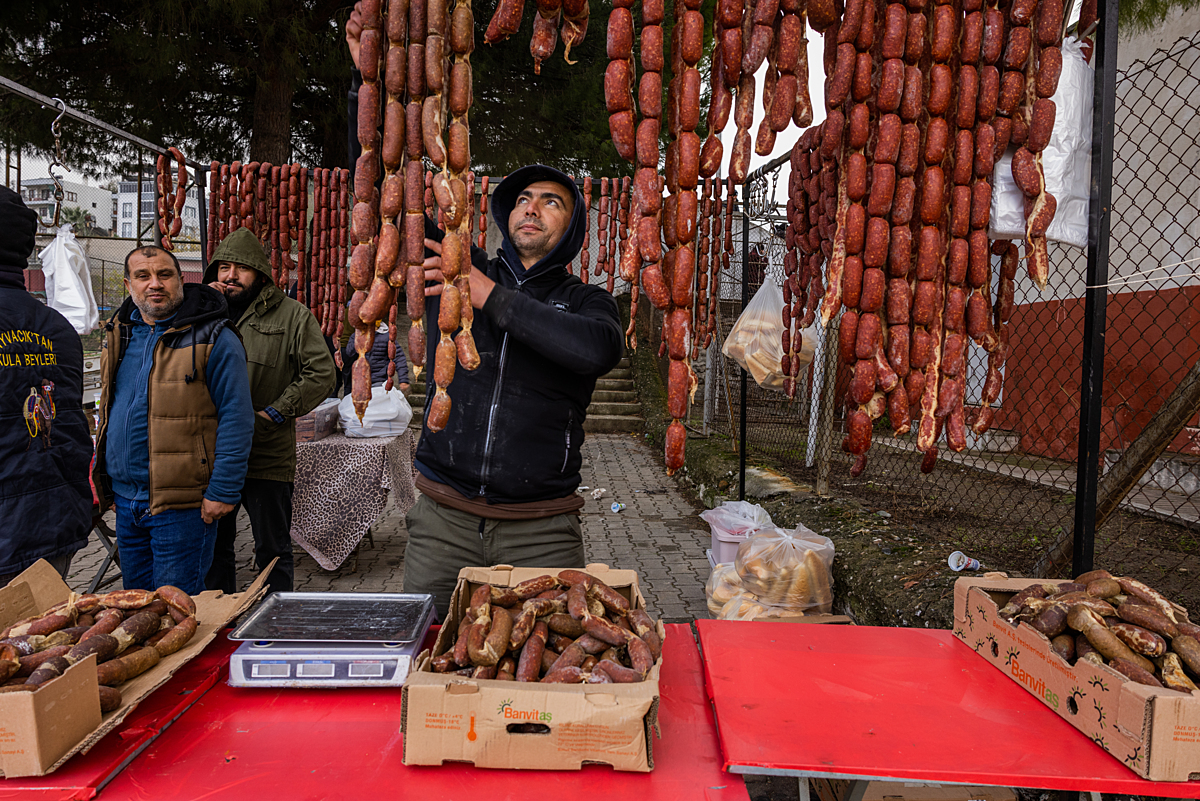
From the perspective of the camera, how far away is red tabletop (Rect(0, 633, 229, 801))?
47.1 inches

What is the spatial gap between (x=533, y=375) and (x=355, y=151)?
86 centimetres

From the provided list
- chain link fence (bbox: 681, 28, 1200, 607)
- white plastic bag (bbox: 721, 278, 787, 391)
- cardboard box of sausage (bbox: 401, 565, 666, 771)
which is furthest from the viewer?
white plastic bag (bbox: 721, 278, 787, 391)

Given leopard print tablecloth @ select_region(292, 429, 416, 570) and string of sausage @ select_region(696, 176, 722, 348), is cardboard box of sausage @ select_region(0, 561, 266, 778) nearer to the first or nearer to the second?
leopard print tablecloth @ select_region(292, 429, 416, 570)

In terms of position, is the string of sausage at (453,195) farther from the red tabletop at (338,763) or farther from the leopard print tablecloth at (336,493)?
the leopard print tablecloth at (336,493)

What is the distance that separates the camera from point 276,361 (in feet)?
13.1

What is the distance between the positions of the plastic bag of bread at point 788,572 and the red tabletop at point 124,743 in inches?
102

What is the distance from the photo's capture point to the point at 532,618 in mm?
1544

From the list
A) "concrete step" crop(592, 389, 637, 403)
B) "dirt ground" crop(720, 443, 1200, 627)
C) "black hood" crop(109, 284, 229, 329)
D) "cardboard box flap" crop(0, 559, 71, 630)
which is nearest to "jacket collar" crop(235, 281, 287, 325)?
"black hood" crop(109, 284, 229, 329)

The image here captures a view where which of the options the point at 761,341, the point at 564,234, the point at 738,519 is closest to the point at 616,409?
the point at 761,341

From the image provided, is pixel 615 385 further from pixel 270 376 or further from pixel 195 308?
pixel 195 308

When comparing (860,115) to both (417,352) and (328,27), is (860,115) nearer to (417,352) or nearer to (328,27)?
(417,352)

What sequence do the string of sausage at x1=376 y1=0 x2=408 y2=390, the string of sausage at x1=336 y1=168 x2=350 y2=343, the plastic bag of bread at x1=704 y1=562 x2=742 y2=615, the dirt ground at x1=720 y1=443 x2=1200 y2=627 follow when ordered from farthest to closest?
the string of sausage at x1=336 y1=168 x2=350 y2=343, the plastic bag of bread at x1=704 y1=562 x2=742 y2=615, the dirt ground at x1=720 y1=443 x2=1200 y2=627, the string of sausage at x1=376 y1=0 x2=408 y2=390

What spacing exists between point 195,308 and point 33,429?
80 centimetres

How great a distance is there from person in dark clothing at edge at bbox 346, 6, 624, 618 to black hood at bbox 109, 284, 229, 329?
4.25 ft
